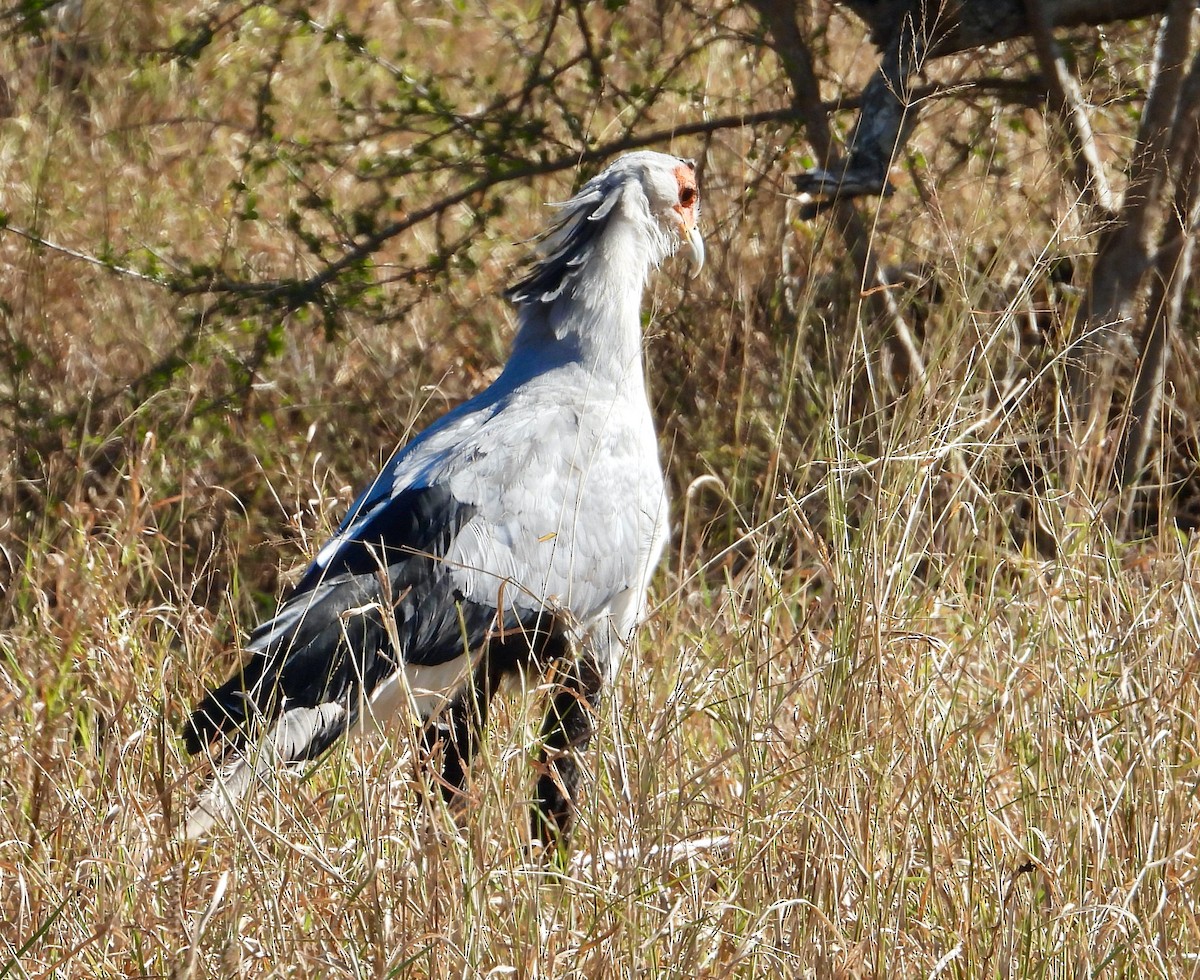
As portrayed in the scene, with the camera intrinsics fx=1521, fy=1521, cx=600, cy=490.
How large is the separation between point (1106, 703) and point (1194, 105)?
233cm

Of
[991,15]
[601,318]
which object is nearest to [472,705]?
[601,318]

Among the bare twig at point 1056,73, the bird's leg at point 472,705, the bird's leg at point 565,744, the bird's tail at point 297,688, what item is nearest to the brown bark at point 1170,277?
the bare twig at point 1056,73

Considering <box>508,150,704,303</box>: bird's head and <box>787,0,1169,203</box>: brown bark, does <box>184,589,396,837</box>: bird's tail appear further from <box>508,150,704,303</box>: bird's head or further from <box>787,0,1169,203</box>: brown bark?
<box>787,0,1169,203</box>: brown bark

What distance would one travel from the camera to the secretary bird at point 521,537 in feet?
9.66

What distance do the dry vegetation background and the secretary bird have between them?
14cm

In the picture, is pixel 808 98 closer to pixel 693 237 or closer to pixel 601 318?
pixel 693 237

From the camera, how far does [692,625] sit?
428cm

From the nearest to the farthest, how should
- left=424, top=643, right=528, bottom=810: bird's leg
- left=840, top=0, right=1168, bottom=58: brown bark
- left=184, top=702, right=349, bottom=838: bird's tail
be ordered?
left=184, top=702, right=349, bottom=838: bird's tail < left=424, top=643, right=528, bottom=810: bird's leg < left=840, top=0, right=1168, bottom=58: brown bark

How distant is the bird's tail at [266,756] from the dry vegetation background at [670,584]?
2.6 inches

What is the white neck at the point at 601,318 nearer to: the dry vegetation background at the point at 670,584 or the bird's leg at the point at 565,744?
the dry vegetation background at the point at 670,584

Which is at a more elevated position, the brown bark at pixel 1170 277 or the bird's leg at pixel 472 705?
the brown bark at pixel 1170 277

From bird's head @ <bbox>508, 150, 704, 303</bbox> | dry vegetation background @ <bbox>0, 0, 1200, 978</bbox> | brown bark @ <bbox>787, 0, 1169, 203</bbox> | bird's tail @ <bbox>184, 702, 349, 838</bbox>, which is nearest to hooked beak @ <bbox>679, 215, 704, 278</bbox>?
bird's head @ <bbox>508, 150, 704, 303</bbox>

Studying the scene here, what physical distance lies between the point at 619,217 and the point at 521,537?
0.91m

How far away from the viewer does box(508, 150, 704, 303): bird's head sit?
12.3ft
